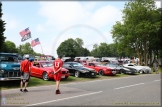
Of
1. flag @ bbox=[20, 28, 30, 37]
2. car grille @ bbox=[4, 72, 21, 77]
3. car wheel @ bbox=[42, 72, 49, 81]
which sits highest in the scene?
flag @ bbox=[20, 28, 30, 37]

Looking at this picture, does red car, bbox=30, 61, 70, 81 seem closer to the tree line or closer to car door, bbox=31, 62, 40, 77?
car door, bbox=31, 62, 40, 77

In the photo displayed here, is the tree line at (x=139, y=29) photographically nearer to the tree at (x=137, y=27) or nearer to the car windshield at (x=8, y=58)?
the tree at (x=137, y=27)

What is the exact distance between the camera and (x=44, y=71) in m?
14.4

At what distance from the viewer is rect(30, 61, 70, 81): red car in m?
14.0

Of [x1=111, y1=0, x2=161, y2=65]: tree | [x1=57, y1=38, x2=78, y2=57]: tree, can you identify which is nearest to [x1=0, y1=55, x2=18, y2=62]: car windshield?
[x1=111, y1=0, x2=161, y2=65]: tree

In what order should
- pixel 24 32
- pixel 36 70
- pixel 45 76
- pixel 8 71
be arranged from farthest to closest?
pixel 24 32, pixel 36 70, pixel 45 76, pixel 8 71

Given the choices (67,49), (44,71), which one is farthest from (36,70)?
(67,49)

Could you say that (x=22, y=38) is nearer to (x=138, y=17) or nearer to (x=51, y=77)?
(x=51, y=77)

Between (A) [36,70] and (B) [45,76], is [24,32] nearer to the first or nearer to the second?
(A) [36,70]

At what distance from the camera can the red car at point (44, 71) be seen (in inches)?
552

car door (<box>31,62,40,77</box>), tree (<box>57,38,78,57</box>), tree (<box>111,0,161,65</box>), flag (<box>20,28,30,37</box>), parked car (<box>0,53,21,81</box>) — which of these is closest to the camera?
parked car (<box>0,53,21,81</box>)

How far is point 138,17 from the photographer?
3959cm

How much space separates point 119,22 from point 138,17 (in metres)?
5.41

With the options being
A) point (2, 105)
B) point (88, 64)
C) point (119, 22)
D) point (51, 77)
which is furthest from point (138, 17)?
point (2, 105)
